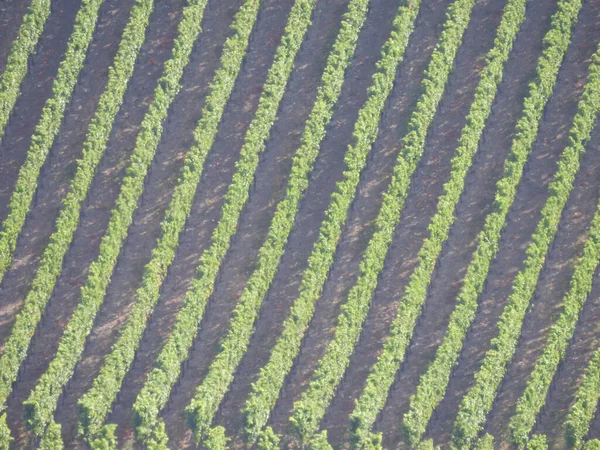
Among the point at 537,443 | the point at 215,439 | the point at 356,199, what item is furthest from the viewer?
the point at 356,199

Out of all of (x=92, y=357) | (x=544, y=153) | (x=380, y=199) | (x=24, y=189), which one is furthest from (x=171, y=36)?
(x=544, y=153)

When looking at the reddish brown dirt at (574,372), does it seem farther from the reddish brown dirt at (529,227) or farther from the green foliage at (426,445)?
the green foliage at (426,445)

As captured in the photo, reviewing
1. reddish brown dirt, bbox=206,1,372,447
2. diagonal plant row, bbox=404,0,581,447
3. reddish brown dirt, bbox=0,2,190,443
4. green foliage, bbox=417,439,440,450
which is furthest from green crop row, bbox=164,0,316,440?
diagonal plant row, bbox=404,0,581,447

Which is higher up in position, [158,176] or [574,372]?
[158,176]

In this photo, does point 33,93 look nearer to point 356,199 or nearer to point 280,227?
point 280,227

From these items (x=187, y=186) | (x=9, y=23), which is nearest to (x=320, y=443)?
(x=187, y=186)

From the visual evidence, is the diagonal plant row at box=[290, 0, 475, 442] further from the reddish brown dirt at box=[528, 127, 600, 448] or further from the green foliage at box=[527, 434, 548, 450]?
the green foliage at box=[527, 434, 548, 450]
